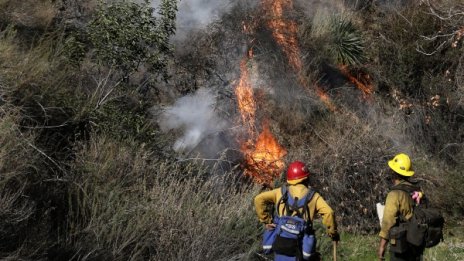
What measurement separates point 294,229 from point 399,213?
3.70ft

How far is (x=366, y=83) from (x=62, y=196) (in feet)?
32.3

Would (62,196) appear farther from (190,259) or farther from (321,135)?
(321,135)

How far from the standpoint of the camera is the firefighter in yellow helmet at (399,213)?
5.18 m

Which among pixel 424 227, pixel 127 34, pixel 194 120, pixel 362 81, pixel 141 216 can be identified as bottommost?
pixel 141 216

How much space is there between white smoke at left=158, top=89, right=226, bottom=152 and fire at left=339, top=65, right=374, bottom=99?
4.12m

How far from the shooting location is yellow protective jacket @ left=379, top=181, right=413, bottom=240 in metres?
5.19

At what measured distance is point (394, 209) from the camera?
17.0 ft

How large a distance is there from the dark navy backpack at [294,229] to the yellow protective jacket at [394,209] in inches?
30.5

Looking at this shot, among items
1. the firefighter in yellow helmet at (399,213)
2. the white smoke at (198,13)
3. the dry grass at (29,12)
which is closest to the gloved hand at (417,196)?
the firefighter in yellow helmet at (399,213)

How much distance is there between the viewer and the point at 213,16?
12.9m

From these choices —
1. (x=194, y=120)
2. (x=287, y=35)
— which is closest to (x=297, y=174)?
(x=194, y=120)

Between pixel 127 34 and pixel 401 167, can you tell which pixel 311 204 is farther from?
pixel 127 34

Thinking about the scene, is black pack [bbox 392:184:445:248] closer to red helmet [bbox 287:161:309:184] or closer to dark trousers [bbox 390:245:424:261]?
dark trousers [bbox 390:245:424:261]

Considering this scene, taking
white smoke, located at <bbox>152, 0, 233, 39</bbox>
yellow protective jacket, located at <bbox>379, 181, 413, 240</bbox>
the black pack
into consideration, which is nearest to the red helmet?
yellow protective jacket, located at <bbox>379, 181, 413, 240</bbox>
